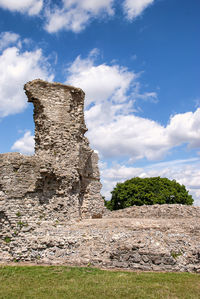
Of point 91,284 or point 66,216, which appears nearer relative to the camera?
point 91,284

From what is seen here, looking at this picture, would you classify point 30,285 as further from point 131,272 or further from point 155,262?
point 155,262

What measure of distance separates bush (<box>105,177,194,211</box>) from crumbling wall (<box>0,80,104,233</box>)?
1497cm

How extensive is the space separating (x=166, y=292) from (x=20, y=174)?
7.76 metres

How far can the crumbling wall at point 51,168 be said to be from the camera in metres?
12.3

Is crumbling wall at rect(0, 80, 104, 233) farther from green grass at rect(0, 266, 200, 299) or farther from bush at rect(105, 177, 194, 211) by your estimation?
bush at rect(105, 177, 194, 211)

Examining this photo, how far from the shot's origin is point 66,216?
13.1m

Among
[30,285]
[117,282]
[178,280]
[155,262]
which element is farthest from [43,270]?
[178,280]

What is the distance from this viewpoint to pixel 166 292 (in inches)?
285

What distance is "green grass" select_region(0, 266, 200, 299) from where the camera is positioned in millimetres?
7152

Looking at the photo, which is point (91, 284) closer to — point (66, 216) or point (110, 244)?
point (110, 244)

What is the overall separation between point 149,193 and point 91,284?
23.6 m

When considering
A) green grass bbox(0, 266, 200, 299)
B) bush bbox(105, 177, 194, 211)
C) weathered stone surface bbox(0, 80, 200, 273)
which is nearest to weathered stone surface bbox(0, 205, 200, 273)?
weathered stone surface bbox(0, 80, 200, 273)

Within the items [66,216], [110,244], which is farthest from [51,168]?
[110,244]

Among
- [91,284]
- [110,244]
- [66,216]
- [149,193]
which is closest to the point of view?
[91,284]
